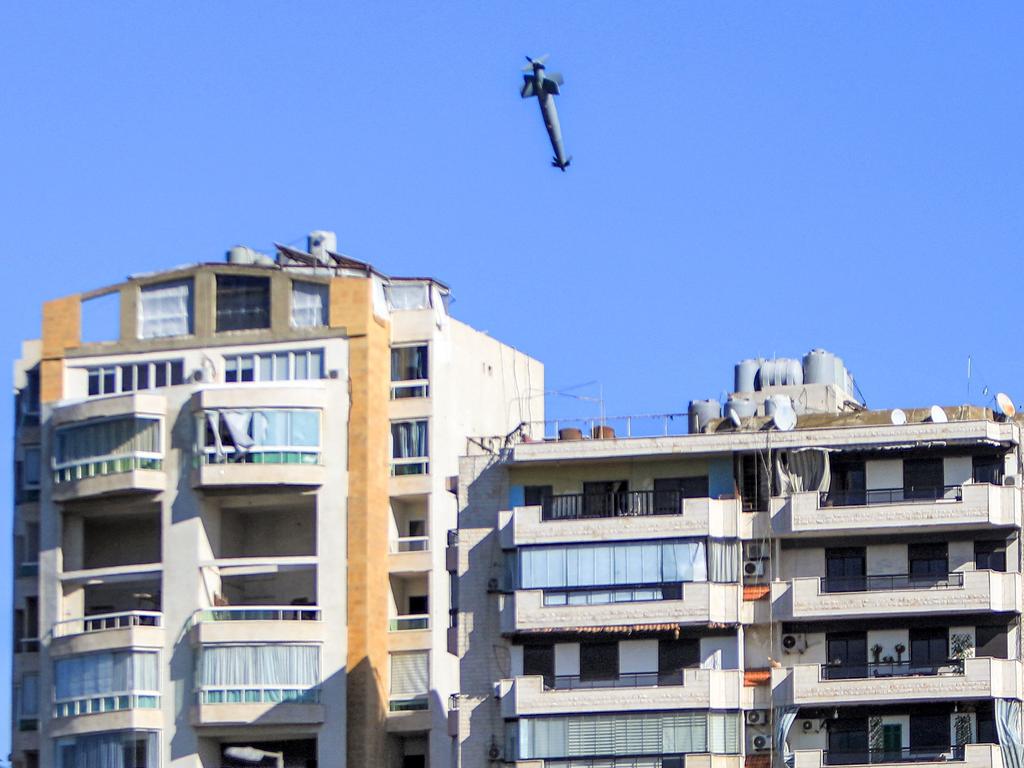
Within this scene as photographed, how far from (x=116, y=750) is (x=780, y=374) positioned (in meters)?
25.2

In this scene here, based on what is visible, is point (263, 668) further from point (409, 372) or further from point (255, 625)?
point (409, 372)

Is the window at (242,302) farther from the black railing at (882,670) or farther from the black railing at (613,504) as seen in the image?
the black railing at (882,670)

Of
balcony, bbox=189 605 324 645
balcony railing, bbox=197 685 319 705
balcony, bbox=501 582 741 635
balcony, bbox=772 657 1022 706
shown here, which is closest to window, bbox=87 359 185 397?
balcony, bbox=189 605 324 645

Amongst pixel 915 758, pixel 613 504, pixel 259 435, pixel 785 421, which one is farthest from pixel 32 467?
pixel 915 758

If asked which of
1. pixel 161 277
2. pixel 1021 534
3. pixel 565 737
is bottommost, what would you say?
pixel 565 737

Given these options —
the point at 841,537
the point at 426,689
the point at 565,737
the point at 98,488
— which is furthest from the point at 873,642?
the point at 98,488

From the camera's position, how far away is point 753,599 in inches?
3529

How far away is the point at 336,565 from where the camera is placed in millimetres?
100188

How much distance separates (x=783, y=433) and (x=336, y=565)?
17577 mm

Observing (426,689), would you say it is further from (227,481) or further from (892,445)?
(892,445)

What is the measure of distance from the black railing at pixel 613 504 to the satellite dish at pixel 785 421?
3.64 meters

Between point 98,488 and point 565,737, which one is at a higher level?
point 98,488

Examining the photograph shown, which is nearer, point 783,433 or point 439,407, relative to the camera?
point 783,433

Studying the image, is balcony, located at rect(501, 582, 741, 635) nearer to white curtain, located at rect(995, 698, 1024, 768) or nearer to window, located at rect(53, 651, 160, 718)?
white curtain, located at rect(995, 698, 1024, 768)
